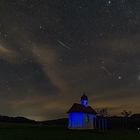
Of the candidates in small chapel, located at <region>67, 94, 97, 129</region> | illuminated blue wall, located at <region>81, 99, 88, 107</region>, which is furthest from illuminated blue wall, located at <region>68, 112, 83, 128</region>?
illuminated blue wall, located at <region>81, 99, 88, 107</region>

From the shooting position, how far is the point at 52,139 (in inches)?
1288

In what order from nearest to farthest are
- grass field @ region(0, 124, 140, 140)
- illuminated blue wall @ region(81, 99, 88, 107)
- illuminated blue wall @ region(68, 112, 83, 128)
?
1. grass field @ region(0, 124, 140, 140)
2. illuminated blue wall @ region(68, 112, 83, 128)
3. illuminated blue wall @ region(81, 99, 88, 107)

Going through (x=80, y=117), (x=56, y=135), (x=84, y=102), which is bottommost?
(x=56, y=135)

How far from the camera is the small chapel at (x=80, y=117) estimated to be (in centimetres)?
7400

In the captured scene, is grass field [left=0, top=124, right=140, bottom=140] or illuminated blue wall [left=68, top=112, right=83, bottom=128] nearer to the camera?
grass field [left=0, top=124, right=140, bottom=140]

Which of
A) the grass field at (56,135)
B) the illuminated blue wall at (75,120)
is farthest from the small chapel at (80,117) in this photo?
the grass field at (56,135)

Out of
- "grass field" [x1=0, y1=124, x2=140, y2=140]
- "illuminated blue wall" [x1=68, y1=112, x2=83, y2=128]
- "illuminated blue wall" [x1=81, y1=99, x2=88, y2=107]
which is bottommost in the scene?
"grass field" [x1=0, y1=124, x2=140, y2=140]

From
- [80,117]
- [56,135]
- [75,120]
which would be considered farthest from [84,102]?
[56,135]

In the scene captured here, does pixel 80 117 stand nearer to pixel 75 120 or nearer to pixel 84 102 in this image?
pixel 75 120

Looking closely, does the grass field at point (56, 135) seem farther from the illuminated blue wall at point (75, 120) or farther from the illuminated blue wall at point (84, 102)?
the illuminated blue wall at point (84, 102)

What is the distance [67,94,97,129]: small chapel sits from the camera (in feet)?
243

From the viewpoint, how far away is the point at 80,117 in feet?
245

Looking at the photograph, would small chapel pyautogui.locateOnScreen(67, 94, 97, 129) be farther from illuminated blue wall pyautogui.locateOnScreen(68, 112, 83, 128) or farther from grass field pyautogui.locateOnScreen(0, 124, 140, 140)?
grass field pyautogui.locateOnScreen(0, 124, 140, 140)

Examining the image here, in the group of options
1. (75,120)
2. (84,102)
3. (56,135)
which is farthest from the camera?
(84,102)
